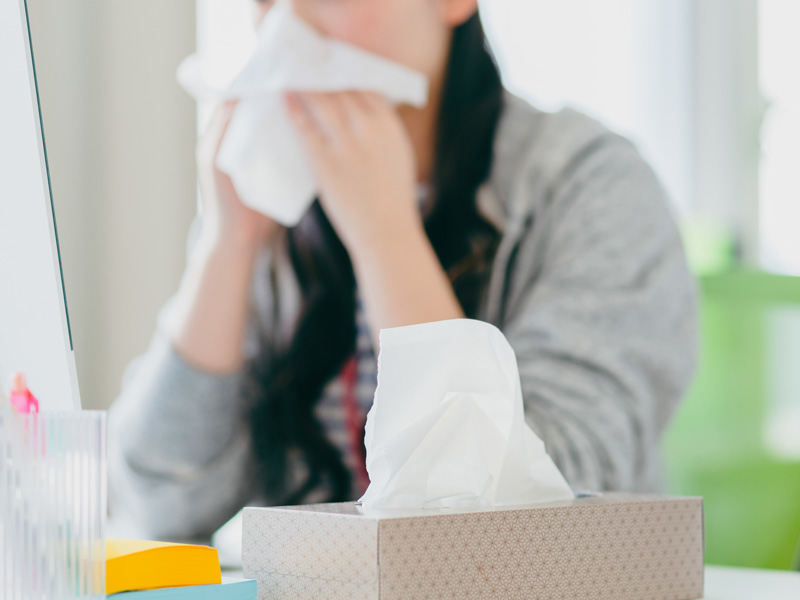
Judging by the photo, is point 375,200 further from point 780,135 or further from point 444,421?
point 780,135

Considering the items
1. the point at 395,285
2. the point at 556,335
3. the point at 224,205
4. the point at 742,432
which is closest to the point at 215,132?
the point at 224,205

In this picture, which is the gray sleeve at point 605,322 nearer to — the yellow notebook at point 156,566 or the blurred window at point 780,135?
the yellow notebook at point 156,566

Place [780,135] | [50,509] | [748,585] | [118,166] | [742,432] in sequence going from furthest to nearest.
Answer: [780,135] < [118,166] < [742,432] < [748,585] < [50,509]

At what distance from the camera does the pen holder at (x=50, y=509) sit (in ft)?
0.81

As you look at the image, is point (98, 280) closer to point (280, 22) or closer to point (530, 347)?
point (280, 22)

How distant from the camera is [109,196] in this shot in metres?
Answer: 1.23

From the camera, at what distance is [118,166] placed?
124cm

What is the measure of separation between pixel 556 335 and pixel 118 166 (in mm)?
793

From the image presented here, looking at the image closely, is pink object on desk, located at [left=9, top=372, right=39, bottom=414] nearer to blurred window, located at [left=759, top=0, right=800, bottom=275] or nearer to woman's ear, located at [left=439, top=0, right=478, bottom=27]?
woman's ear, located at [left=439, top=0, right=478, bottom=27]

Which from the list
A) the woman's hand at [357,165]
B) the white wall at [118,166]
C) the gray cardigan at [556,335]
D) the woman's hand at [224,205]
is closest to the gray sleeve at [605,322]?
the gray cardigan at [556,335]

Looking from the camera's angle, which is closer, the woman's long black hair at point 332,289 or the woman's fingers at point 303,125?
the woman's fingers at point 303,125

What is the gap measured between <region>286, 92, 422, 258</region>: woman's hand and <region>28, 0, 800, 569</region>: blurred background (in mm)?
281

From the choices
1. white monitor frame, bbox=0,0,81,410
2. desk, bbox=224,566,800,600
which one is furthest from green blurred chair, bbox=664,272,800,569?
white monitor frame, bbox=0,0,81,410

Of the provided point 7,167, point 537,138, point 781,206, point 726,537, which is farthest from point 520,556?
point 781,206
